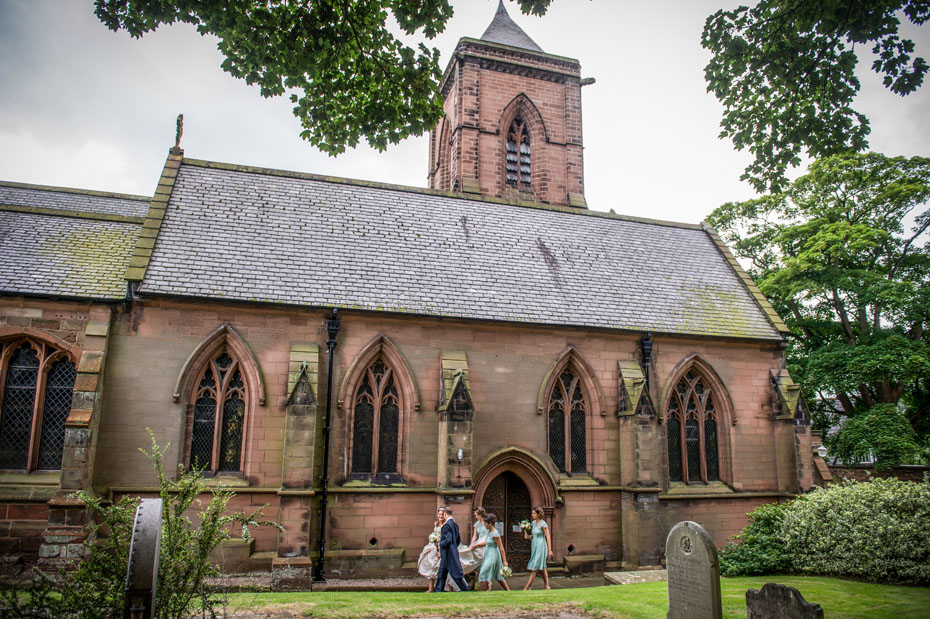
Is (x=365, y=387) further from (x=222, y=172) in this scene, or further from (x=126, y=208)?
(x=126, y=208)

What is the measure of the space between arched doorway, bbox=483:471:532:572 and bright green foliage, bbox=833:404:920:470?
15483 mm

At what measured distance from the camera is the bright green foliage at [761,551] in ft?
45.0

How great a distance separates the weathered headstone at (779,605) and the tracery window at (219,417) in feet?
35.9

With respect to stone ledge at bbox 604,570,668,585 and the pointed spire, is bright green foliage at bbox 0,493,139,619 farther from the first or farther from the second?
the pointed spire

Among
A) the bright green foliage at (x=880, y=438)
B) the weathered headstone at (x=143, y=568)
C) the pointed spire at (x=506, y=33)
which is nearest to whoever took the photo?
the weathered headstone at (x=143, y=568)

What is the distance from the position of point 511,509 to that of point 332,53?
1225 cm

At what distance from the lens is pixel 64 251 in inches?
596

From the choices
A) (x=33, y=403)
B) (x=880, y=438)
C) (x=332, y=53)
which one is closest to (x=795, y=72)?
(x=332, y=53)

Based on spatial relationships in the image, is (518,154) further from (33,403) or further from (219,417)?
(33,403)

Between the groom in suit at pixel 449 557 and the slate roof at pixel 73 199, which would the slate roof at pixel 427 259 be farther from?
the groom in suit at pixel 449 557

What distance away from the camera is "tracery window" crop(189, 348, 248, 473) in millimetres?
14305

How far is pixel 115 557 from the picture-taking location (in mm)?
6586

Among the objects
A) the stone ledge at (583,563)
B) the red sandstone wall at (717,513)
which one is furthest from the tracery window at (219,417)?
the red sandstone wall at (717,513)

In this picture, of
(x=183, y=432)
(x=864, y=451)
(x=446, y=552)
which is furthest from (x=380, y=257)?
(x=864, y=451)
